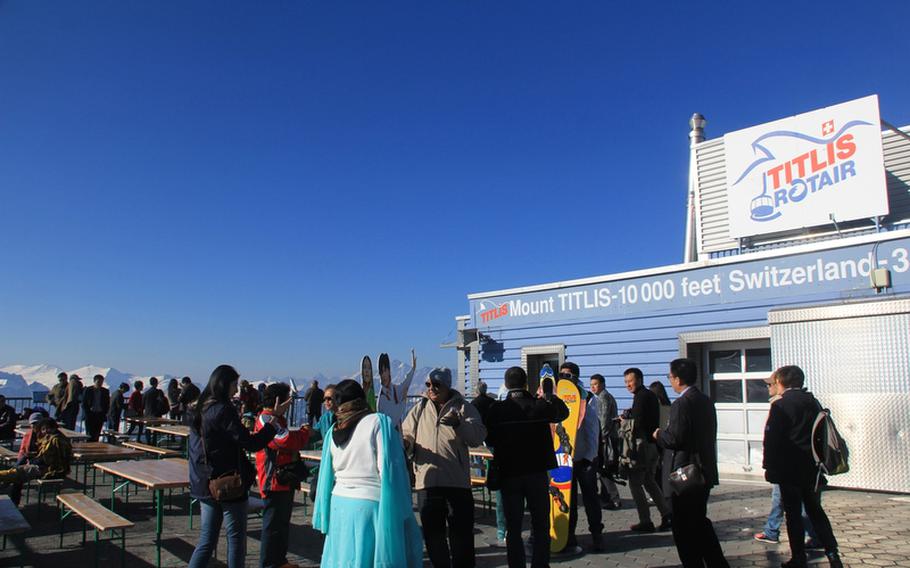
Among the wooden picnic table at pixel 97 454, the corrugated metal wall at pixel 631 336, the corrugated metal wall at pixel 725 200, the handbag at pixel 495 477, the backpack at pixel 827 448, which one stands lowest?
the wooden picnic table at pixel 97 454

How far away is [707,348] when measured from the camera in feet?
39.3

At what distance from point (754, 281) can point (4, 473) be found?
10784mm

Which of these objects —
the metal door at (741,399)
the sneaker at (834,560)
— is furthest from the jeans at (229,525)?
the metal door at (741,399)

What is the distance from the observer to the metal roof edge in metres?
10.0

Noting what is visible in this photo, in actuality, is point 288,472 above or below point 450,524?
above

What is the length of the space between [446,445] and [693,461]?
5.88 ft

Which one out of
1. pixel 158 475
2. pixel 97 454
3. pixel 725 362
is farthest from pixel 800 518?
pixel 97 454

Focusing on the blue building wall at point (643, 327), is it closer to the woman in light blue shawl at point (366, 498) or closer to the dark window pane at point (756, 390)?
the dark window pane at point (756, 390)

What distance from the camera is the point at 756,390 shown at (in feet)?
36.9

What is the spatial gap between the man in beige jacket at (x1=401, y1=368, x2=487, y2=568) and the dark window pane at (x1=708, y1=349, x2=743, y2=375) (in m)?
7.95

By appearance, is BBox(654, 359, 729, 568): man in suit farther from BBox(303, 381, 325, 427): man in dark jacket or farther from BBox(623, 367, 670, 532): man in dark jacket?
BBox(303, 381, 325, 427): man in dark jacket

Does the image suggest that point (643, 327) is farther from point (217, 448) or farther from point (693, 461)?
point (217, 448)

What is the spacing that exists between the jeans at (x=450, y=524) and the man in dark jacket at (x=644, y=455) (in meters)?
2.41

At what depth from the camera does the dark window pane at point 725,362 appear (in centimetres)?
1159
